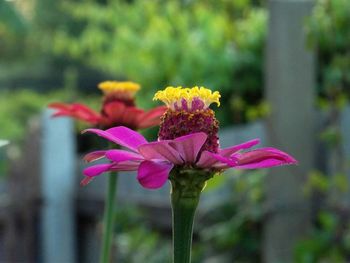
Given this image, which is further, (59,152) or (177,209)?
(59,152)

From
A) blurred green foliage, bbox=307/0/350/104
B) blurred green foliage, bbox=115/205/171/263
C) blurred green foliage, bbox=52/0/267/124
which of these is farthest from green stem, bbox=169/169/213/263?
blurred green foliage, bbox=52/0/267/124

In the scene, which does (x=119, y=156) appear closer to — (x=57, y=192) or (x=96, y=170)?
(x=96, y=170)

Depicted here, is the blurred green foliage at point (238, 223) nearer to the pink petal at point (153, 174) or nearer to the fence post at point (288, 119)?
the fence post at point (288, 119)

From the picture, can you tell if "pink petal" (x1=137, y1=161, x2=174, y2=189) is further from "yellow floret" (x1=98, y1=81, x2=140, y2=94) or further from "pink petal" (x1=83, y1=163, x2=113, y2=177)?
"yellow floret" (x1=98, y1=81, x2=140, y2=94)

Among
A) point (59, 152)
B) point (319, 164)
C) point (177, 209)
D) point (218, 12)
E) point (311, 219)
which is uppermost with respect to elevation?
point (218, 12)

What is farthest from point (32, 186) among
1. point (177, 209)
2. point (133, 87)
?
point (177, 209)

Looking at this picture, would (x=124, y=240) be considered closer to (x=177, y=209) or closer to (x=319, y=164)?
(x=319, y=164)

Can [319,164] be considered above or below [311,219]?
above
